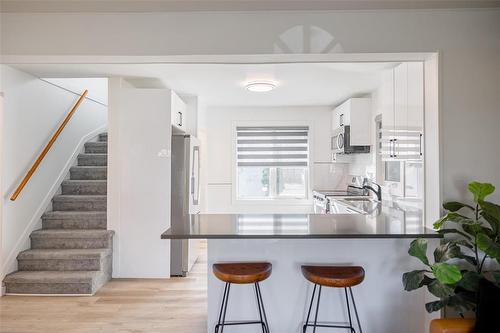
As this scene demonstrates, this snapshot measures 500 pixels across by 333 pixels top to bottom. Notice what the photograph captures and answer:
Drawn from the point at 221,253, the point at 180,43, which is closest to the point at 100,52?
the point at 180,43

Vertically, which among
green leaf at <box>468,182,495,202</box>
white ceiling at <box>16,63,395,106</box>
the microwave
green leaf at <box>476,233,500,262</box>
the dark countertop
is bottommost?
green leaf at <box>476,233,500,262</box>

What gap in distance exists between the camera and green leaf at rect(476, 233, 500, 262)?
1.87 meters

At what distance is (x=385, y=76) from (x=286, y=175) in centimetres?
279

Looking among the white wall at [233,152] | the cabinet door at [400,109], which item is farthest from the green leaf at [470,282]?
the white wall at [233,152]

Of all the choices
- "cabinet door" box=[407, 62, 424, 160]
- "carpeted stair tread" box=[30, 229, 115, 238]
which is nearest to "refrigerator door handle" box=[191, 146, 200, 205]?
"carpeted stair tread" box=[30, 229, 115, 238]

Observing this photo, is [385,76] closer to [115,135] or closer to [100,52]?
[100,52]

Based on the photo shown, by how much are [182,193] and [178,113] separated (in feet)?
3.64

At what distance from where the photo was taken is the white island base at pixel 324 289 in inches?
92.0

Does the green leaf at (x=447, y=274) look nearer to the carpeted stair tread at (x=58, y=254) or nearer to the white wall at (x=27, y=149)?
the carpeted stair tread at (x=58, y=254)

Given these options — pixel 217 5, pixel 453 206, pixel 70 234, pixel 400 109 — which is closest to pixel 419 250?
pixel 453 206

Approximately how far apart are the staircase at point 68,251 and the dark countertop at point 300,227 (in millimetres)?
1603

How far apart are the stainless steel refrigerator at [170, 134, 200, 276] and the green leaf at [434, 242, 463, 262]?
103 inches

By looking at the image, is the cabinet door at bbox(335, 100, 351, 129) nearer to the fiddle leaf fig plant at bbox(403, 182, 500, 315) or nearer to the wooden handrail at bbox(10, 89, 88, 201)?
the fiddle leaf fig plant at bbox(403, 182, 500, 315)

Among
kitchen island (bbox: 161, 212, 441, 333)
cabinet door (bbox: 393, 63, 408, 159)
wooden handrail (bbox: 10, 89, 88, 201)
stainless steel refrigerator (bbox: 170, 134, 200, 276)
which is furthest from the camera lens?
stainless steel refrigerator (bbox: 170, 134, 200, 276)
